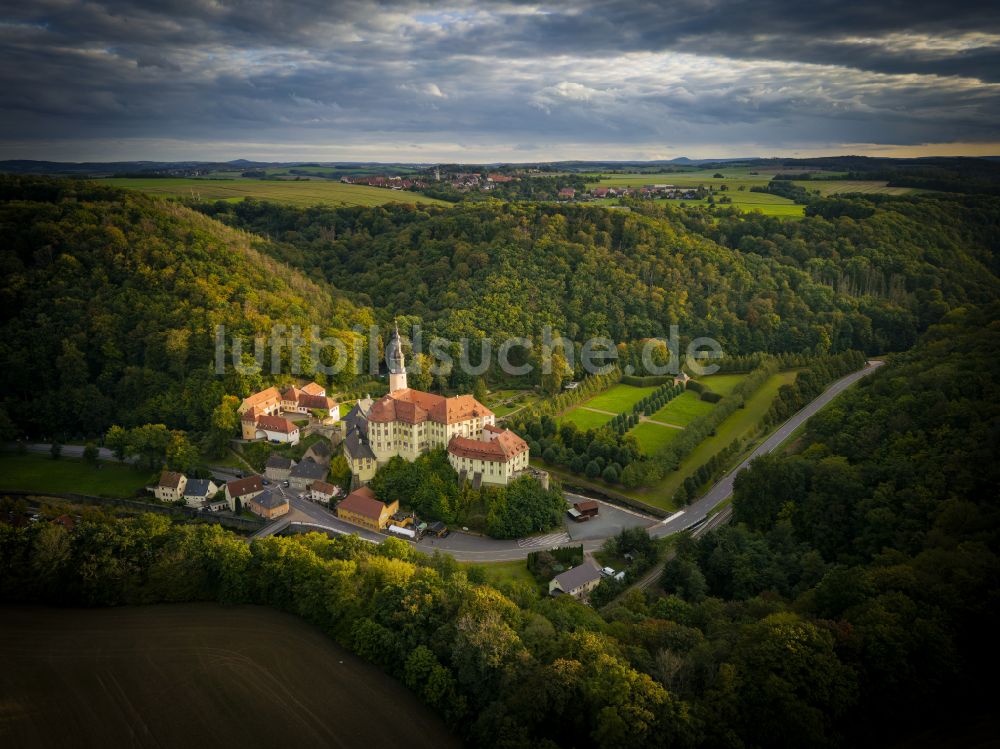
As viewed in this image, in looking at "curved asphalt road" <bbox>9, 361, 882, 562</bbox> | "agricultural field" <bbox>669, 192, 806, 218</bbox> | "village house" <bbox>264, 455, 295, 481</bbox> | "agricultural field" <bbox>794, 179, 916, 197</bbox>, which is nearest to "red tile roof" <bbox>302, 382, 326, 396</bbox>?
"village house" <bbox>264, 455, 295, 481</bbox>

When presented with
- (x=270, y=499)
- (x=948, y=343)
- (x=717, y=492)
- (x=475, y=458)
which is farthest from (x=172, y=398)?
(x=948, y=343)

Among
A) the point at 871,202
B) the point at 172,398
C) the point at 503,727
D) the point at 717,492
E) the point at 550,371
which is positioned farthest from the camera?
the point at 871,202

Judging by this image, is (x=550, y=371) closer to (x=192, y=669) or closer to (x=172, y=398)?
(x=172, y=398)

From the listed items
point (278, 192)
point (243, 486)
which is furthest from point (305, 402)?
point (278, 192)

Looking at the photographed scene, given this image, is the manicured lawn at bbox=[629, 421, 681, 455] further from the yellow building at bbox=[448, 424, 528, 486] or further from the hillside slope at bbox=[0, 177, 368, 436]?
the hillside slope at bbox=[0, 177, 368, 436]

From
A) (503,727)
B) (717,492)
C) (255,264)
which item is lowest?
(717,492)

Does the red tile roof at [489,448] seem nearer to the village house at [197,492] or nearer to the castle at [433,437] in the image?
the castle at [433,437]
